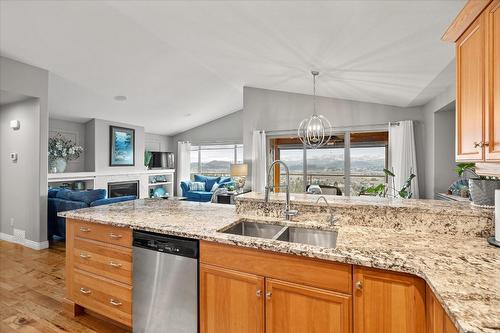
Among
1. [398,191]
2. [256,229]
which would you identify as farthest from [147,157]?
[256,229]

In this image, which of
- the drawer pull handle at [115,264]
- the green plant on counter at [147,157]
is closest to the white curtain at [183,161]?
the green plant on counter at [147,157]

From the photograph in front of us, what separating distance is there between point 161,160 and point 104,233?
6955mm

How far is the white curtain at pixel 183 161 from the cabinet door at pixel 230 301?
7.90m

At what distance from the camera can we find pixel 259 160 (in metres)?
6.04

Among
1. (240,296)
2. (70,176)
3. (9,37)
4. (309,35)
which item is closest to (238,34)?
(309,35)

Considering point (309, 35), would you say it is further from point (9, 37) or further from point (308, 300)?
point (9, 37)

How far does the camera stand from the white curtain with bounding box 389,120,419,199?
479 cm

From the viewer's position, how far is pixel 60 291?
2.70 m

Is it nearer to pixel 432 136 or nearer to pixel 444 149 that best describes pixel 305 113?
pixel 432 136

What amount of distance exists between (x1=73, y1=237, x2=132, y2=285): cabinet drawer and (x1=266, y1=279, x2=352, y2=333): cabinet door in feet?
3.65

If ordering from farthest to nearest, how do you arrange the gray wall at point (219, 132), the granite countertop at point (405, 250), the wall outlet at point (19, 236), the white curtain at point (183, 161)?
the white curtain at point (183, 161) < the gray wall at point (219, 132) < the wall outlet at point (19, 236) < the granite countertop at point (405, 250)

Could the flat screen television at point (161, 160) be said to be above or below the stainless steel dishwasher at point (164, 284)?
above

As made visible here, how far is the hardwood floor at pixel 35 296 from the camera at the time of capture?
2141mm

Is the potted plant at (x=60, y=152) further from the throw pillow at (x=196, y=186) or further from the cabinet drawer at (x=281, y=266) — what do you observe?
the cabinet drawer at (x=281, y=266)
